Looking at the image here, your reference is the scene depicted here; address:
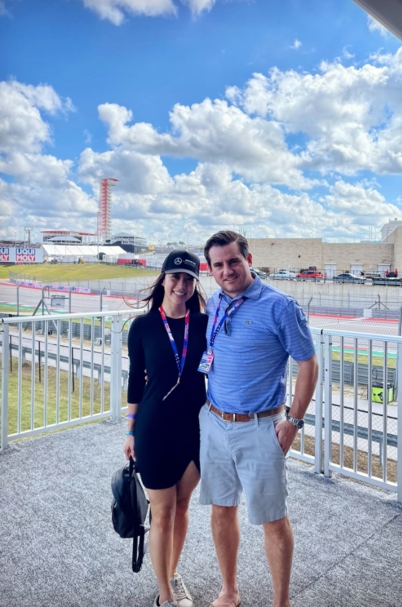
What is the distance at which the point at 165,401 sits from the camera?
117 cm

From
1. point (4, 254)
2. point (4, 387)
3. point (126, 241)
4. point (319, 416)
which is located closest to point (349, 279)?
point (126, 241)

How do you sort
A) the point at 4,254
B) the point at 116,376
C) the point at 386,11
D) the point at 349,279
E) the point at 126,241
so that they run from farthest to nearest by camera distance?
1. the point at 349,279
2. the point at 126,241
3. the point at 4,254
4. the point at 116,376
5. the point at 386,11

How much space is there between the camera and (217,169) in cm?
504

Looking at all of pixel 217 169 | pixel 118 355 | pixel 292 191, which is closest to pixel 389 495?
pixel 118 355

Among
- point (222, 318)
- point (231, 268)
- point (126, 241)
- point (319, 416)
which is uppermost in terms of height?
point (126, 241)

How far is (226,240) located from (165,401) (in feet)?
1.54

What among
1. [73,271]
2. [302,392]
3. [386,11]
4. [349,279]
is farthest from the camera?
[349,279]

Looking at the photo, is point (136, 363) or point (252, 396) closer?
point (252, 396)

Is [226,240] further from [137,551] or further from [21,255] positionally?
[21,255]

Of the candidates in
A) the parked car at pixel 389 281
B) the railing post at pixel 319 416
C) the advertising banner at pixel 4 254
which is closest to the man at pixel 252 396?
the railing post at pixel 319 416

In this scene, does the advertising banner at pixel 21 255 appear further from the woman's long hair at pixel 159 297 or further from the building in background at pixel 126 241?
the woman's long hair at pixel 159 297

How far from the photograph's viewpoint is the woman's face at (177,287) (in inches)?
47.6

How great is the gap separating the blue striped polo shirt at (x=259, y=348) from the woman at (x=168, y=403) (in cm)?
10

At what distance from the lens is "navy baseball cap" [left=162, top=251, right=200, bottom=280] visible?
3.98ft
